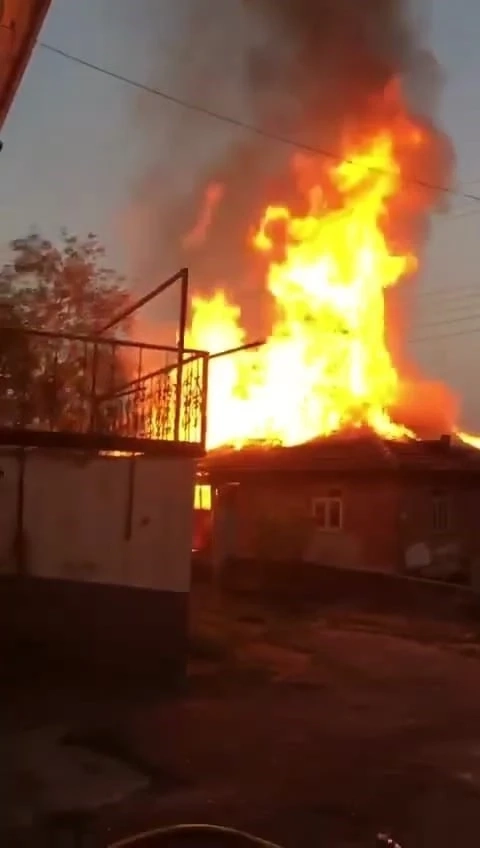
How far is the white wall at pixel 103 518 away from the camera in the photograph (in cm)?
1221

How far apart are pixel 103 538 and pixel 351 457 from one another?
15.1 metres

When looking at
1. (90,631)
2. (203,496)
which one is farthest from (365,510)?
(90,631)

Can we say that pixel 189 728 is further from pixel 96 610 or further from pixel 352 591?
pixel 352 591

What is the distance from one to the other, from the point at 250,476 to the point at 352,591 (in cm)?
736

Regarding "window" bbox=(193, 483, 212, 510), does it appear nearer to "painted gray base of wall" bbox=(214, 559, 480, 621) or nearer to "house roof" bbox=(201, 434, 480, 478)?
"house roof" bbox=(201, 434, 480, 478)

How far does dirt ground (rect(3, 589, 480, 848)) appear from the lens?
7.36m

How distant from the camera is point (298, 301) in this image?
107ft

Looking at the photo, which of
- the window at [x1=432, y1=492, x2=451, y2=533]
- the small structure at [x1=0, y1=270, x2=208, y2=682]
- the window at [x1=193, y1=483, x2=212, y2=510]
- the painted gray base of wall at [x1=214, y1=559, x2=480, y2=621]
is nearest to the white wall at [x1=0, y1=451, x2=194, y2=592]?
the small structure at [x1=0, y1=270, x2=208, y2=682]

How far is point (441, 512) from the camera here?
26359 millimetres

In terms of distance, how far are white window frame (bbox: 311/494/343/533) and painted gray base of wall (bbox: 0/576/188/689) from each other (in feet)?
49.4

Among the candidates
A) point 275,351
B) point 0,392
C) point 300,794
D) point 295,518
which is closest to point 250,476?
point 295,518

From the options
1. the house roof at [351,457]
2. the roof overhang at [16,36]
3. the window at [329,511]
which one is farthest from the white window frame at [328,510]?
the roof overhang at [16,36]

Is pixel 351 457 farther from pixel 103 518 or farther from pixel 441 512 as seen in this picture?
pixel 103 518

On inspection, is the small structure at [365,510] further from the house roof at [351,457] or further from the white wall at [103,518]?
the white wall at [103,518]
